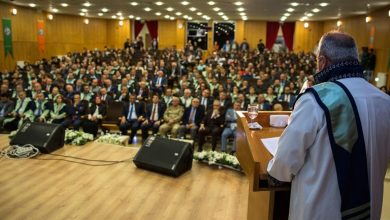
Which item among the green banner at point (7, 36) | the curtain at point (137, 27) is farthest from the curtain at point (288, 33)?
the green banner at point (7, 36)

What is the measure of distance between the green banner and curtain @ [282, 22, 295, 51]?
628 inches

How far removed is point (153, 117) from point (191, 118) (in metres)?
0.86

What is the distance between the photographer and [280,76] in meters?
11.2

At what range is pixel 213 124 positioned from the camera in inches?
273

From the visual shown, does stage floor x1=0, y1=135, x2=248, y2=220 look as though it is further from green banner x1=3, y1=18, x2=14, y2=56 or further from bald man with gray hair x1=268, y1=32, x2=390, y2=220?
green banner x1=3, y1=18, x2=14, y2=56

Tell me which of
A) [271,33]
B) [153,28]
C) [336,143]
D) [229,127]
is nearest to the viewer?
[336,143]

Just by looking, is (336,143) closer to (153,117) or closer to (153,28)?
(153,117)

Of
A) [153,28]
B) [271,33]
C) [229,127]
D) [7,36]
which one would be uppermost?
[153,28]

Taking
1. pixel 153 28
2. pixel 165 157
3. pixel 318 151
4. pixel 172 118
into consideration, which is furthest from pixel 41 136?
pixel 153 28

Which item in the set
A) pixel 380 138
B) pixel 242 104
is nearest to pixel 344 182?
pixel 380 138

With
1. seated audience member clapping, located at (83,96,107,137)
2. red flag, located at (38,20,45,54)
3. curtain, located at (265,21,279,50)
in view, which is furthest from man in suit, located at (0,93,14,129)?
curtain, located at (265,21,279,50)

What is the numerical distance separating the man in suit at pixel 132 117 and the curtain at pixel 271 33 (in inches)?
668

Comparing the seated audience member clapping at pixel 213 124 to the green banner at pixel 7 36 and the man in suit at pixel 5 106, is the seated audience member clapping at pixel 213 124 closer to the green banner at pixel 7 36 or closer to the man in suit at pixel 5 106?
the man in suit at pixel 5 106

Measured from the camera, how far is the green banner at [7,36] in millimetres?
14776
